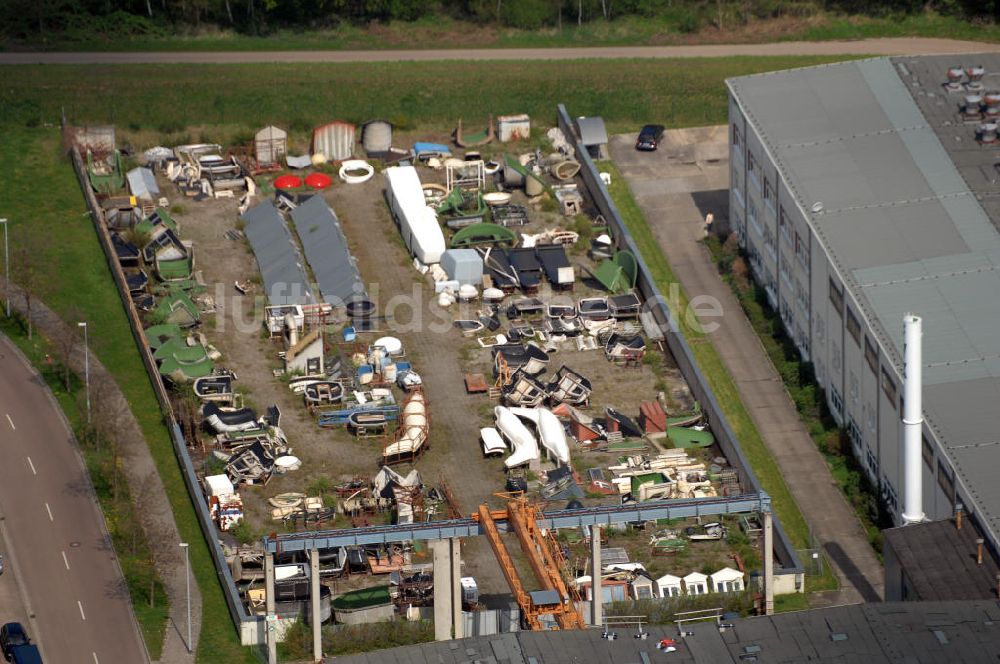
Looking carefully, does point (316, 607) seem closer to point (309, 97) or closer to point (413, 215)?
point (413, 215)

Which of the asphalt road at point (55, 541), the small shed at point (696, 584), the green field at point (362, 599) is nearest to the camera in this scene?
the asphalt road at point (55, 541)

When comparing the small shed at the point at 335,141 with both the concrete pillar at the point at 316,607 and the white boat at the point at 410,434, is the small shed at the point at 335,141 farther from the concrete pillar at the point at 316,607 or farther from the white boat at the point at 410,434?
the concrete pillar at the point at 316,607

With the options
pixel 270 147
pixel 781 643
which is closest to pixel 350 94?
pixel 270 147

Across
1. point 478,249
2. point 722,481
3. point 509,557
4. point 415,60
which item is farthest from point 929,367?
point 415,60

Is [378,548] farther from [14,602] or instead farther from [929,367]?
[929,367]

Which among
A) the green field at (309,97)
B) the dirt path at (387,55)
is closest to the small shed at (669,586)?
the green field at (309,97)

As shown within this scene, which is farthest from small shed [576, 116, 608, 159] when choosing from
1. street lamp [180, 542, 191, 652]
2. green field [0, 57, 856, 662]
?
street lamp [180, 542, 191, 652]

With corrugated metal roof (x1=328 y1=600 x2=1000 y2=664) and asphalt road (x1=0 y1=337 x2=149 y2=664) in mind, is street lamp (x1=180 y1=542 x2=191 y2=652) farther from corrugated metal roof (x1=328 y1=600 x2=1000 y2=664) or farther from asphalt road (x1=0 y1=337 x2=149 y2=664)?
corrugated metal roof (x1=328 y1=600 x2=1000 y2=664)
